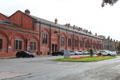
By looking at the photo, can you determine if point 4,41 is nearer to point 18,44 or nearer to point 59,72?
point 18,44

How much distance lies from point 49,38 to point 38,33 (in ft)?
21.6

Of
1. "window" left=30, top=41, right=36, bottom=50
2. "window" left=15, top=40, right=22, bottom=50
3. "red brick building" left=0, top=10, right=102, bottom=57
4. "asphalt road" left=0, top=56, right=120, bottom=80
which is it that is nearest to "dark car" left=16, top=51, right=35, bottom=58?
"red brick building" left=0, top=10, right=102, bottom=57

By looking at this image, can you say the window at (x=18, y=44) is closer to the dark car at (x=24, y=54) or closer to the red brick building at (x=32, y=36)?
the red brick building at (x=32, y=36)

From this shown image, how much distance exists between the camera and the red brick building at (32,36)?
1500 inches

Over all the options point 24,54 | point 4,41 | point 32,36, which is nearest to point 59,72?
point 24,54

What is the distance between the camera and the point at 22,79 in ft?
32.9

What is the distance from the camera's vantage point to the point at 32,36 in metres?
46.1

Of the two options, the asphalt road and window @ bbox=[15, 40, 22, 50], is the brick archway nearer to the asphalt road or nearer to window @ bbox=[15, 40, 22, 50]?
window @ bbox=[15, 40, 22, 50]

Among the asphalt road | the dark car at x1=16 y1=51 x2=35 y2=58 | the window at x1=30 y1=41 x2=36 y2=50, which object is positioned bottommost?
the asphalt road

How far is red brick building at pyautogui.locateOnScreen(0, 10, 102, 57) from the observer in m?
38.1

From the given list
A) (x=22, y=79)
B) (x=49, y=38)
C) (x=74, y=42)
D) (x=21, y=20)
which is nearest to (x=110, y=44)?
(x=74, y=42)

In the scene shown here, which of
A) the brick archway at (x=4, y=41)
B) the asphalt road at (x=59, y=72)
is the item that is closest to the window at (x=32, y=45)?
the brick archway at (x=4, y=41)

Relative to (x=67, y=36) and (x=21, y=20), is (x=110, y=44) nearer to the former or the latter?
(x=67, y=36)

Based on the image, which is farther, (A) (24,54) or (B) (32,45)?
(B) (32,45)
